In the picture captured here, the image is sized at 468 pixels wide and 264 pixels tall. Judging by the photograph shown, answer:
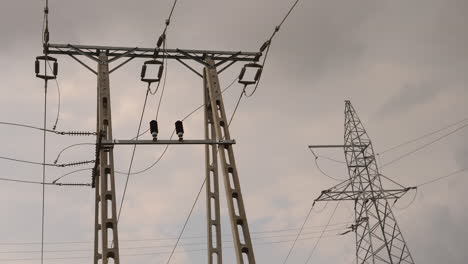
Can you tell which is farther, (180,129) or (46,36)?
(46,36)

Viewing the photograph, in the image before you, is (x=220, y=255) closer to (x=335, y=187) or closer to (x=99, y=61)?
(x=99, y=61)

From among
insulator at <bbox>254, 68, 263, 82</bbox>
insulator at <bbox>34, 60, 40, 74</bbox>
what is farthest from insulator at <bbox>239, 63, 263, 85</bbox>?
insulator at <bbox>34, 60, 40, 74</bbox>

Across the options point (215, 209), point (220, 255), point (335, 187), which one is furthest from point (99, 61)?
point (335, 187)

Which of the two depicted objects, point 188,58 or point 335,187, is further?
point 335,187

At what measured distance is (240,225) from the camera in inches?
508

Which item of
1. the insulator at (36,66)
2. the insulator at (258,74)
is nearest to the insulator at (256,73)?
the insulator at (258,74)

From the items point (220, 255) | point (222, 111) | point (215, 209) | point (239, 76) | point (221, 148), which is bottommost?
point (220, 255)

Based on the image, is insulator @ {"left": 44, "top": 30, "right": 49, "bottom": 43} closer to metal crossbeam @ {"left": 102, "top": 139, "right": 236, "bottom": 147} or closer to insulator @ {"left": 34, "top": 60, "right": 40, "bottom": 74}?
insulator @ {"left": 34, "top": 60, "right": 40, "bottom": 74}

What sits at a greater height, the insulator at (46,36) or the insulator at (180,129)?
the insulator at (46,36)

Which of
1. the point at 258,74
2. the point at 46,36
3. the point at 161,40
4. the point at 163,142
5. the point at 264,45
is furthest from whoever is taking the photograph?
the point at 258,74

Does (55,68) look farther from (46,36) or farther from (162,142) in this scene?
(162,142)

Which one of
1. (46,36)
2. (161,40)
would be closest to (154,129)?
(161,40)

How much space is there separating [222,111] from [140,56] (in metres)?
3.20

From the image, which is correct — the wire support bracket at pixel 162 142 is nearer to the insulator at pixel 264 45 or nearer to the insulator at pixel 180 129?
the insulator at pixel 180 129
